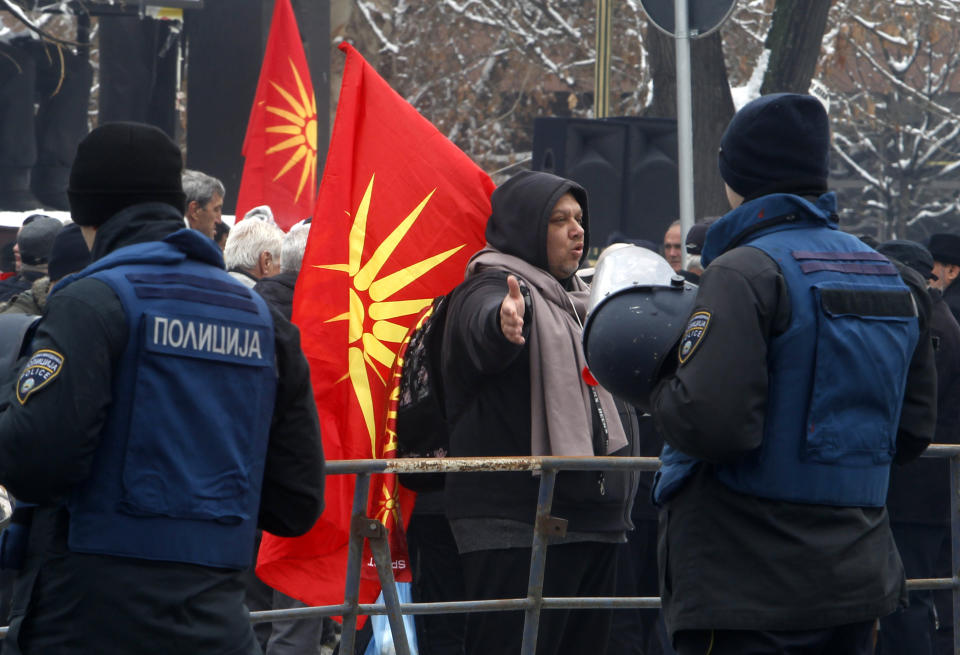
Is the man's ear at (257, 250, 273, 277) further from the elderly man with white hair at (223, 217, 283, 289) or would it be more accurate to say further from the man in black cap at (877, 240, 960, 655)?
the man in black cap at (877, 240, 960, 655)

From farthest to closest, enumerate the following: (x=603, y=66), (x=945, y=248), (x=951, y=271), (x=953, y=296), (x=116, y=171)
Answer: (x=603, y=66), (x=951, y=271), (x=945, y=248), (x=953, y=296), (x=116, y=171)

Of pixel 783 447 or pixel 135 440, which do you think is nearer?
pixel 135 440

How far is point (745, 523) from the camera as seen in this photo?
3.09m

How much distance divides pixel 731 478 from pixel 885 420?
38 centimetres

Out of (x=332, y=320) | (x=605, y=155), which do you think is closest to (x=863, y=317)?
(x=332, y=320)

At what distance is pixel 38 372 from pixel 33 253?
4499mm

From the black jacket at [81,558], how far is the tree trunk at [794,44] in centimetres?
977

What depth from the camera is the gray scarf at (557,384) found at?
440 centimetres

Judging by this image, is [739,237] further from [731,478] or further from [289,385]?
[289,385]

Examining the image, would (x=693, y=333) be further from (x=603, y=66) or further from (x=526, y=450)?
(x=603, y=66)

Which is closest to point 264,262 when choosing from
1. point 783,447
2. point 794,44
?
point 783,447

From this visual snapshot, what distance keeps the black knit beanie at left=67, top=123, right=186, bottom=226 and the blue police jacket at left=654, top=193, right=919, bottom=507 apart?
1.28 metres

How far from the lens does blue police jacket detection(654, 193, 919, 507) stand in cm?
306

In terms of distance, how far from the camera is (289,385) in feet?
10.1
